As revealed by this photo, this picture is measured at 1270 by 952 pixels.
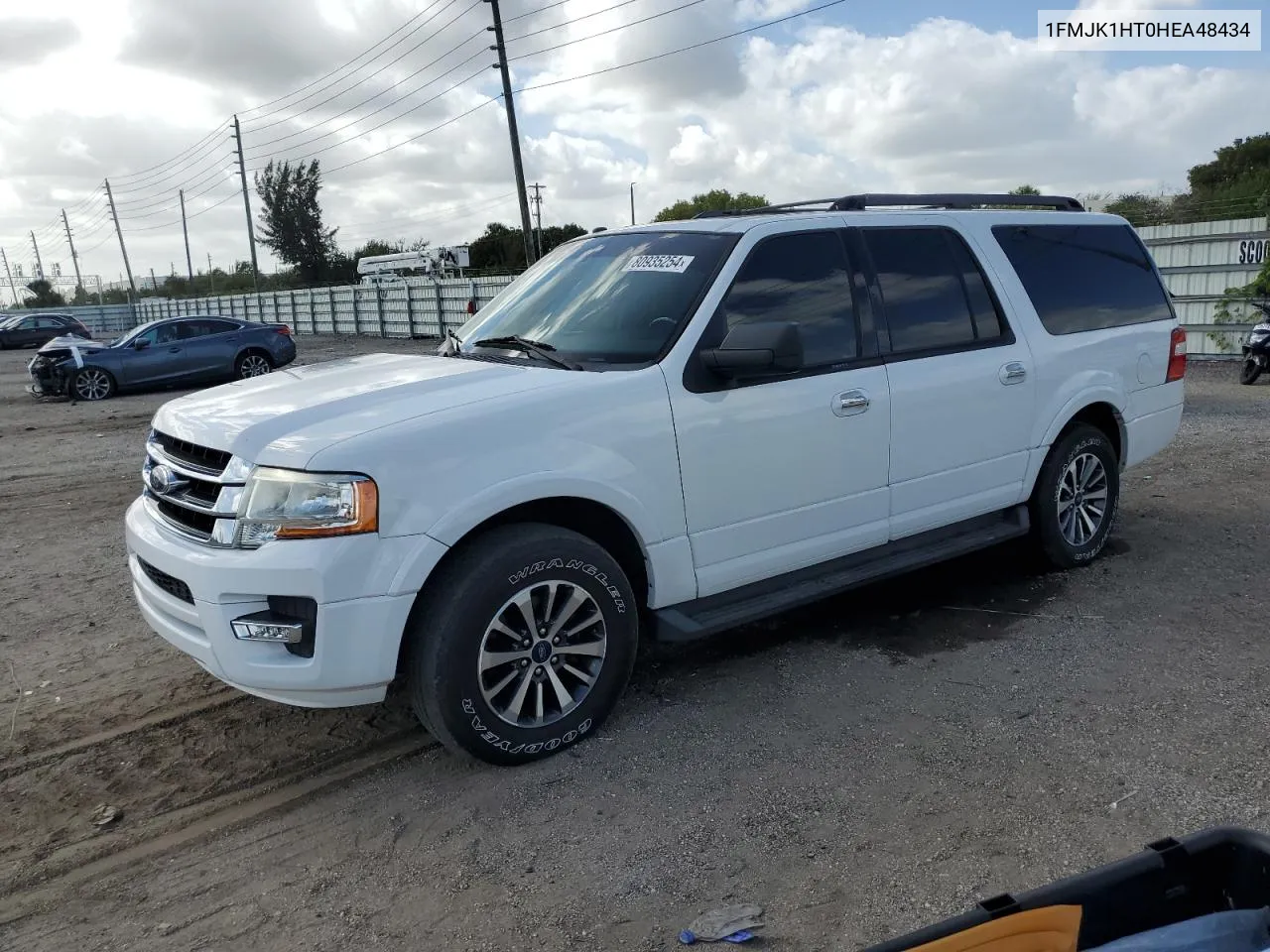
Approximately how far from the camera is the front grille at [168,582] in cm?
350

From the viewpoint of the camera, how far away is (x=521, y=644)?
357 centimetres

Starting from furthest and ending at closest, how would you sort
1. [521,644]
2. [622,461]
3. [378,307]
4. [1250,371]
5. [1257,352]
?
[378,307] < [1250,371] < [1257,352] < [622,461] < [521,644]

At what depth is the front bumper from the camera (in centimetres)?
317

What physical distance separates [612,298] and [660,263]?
0.26 metres

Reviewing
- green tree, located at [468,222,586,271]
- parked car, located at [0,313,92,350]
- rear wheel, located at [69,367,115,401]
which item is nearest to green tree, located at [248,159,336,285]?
green tree, located at [468,222,586,271]

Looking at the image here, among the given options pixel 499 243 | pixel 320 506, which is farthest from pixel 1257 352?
pixel 499 243

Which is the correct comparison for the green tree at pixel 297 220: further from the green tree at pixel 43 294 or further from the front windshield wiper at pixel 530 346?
the front windshield wiper at pixel 530 346

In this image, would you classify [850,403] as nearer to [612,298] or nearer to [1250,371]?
[612,298]

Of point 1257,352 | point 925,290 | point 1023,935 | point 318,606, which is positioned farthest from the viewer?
point 1257,352

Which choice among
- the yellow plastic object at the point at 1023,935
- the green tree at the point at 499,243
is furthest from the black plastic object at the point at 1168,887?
the green tree at the point at 499,243

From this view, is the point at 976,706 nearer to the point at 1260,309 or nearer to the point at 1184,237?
the point at 1260,309

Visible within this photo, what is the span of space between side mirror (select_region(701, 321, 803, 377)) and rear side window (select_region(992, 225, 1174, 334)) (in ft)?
6.92

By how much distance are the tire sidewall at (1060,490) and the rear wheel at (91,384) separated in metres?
17.9

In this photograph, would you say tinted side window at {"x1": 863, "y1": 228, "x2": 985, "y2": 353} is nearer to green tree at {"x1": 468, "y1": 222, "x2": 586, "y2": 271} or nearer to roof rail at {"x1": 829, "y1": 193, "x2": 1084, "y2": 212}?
roof rail at {"x1": 829, "y1": 193, "x2": 1084, "y2": 212}
